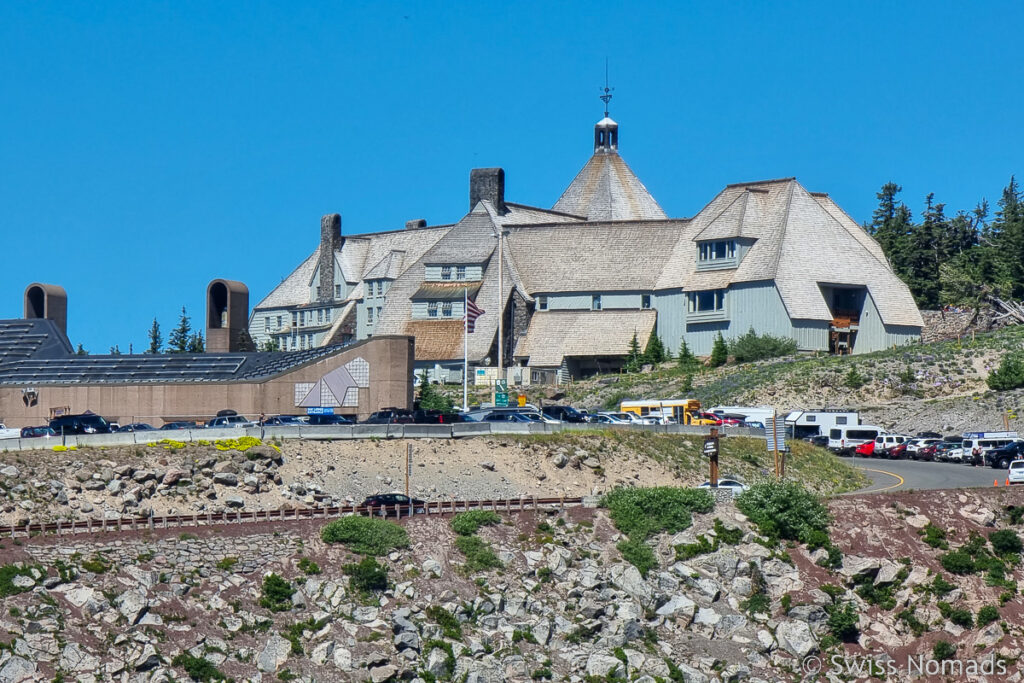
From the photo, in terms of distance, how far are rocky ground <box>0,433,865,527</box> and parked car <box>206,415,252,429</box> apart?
159 inches

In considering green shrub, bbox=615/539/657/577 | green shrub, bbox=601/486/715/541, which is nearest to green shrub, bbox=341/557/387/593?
green shrub, bbox=615/539/657/577

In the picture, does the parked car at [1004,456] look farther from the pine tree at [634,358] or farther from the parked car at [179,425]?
the pine tree at [634,358]

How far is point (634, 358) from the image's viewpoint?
109m

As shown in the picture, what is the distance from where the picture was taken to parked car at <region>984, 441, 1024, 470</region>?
249 ft

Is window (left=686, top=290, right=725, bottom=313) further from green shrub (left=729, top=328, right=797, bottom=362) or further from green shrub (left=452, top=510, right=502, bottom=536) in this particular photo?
green shrub (left=452, top=510, right=502, bottom=536)

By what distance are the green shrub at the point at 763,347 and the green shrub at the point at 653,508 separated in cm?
4236

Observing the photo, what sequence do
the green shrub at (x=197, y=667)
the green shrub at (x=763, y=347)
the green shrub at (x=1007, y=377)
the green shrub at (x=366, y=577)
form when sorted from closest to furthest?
the green shrub at (x=197, y=667), the green shrub at (x=366, y=577), the green shrub at (x=1007, y=377), the green shrub at (x=763, y=347)

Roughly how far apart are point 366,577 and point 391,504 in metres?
5.98

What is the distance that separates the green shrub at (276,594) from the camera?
170ft

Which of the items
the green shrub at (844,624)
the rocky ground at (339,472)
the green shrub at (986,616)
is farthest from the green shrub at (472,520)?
the green shrub at (986,616)

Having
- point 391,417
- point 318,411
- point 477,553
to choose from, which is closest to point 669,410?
point 391,417

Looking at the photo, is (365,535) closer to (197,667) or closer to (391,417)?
(197,667)

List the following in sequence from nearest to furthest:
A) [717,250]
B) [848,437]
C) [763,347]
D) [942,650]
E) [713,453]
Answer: [942,650], [713,453], [848,437], [763,347], [717,250]

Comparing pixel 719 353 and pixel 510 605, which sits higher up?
pixel 719 353
